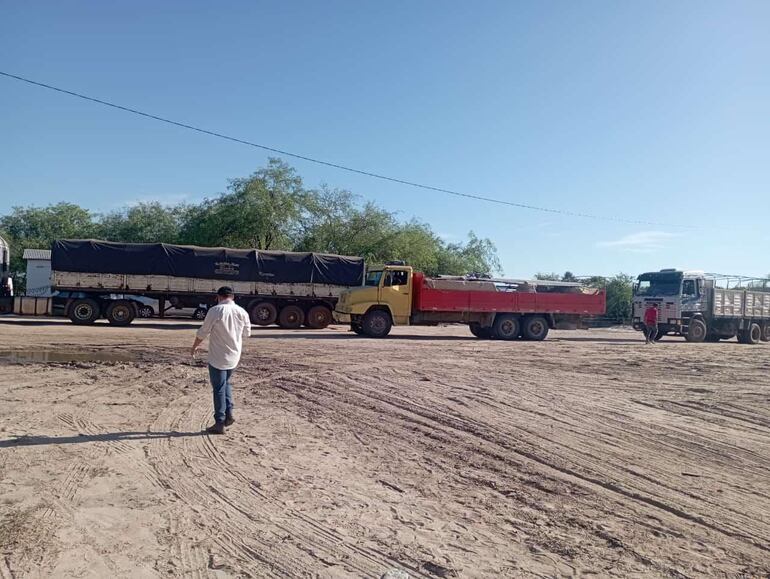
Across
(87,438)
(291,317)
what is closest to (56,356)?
(87,438)

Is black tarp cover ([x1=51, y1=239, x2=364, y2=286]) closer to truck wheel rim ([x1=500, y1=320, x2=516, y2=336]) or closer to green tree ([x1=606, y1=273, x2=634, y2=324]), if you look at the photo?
truck wheel rim ([x1=500, y1=320, x2=516, y2=336])

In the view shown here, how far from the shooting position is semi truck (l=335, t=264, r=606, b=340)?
71.7 ft

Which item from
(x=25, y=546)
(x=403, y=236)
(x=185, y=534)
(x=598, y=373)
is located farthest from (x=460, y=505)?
(x=403, y=236)

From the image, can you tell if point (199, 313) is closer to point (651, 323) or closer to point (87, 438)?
point (651, 323)

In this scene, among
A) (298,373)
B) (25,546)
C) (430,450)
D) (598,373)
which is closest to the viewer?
(25,546)

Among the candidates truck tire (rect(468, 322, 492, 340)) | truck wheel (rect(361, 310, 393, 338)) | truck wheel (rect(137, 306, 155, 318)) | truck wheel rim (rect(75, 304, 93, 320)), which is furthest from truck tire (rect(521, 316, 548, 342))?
truck wheel rim (rect(75, 304, 93, 320))

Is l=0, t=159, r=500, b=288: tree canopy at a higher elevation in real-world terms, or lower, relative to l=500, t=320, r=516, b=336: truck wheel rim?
higher

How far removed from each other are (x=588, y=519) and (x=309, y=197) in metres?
34.0

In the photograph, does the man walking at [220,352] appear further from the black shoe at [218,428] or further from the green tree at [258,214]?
the green tree at [258,214]

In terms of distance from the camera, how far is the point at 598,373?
1308 cm

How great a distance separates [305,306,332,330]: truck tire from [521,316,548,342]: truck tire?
8542 mm

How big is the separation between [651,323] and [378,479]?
22.0 metres

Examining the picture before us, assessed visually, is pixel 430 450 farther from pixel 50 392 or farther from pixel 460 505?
pixel 50 392

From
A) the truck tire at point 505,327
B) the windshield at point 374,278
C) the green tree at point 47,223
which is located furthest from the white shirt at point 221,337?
the green tree at point 47,223
